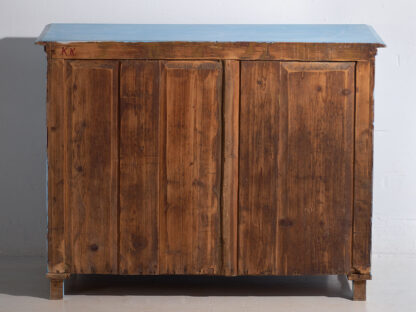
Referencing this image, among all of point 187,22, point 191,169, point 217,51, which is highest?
point 187,22

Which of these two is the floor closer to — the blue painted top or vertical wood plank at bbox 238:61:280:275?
vertical wood plank at bbox 238:61:280:275

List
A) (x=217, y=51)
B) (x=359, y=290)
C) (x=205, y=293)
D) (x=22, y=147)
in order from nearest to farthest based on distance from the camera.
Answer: (x=217, y=51) → (x=359, y=290) → (x=205, y=293) → (x=22, y=147)

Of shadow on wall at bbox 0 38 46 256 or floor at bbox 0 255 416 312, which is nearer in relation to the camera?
floor at bbox 0 255 416 312

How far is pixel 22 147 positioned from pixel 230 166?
67.6 inches

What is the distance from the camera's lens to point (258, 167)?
343 centimetres

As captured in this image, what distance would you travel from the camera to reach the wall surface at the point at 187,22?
14.3 ft

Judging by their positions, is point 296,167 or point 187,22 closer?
point 296,167

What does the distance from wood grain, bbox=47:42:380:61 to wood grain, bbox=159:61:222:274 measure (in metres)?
0.06

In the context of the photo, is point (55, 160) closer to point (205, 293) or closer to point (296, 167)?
point (205, 293)

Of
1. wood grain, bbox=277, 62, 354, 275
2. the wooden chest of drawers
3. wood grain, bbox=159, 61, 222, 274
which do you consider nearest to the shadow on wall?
the wooden chest of drawers

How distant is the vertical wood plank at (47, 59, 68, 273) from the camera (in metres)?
3.40

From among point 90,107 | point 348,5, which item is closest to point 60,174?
point 90,107

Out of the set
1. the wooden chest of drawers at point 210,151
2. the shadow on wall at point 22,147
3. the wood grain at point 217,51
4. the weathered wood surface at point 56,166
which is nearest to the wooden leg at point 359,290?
the wooden chest of drawers at point 210,151

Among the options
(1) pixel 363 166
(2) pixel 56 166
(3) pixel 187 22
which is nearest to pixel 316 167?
(1) pixel 363 166
